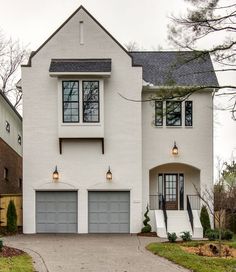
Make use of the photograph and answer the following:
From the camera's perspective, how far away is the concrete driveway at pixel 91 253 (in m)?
14.4

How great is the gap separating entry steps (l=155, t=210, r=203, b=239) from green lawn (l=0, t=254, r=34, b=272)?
9736 mm

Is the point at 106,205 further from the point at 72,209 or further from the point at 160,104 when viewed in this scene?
the point at 160,104

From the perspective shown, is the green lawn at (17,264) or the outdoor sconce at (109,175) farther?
the outdoor sconce at (109,175)

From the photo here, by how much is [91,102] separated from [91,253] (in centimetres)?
972

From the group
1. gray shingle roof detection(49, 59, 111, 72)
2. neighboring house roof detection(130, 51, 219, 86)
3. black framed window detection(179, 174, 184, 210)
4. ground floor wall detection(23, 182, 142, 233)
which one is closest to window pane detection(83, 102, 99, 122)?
gray shingle roof detection(49, 59, 111, 72)

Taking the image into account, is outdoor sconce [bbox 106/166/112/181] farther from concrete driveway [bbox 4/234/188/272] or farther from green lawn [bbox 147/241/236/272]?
green lawn [bbox 147/241/236/272]

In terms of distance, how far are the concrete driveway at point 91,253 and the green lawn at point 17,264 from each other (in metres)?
0.27

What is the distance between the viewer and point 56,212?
83.8ft

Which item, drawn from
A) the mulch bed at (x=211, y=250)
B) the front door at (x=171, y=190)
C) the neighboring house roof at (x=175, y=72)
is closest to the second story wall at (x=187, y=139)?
the neighboring house roof at (x=175, y=72)

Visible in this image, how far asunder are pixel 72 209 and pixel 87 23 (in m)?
9.39

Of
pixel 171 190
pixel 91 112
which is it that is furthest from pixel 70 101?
pixel 171 190

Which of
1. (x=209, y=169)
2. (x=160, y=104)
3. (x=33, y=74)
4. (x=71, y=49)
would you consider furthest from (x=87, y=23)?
(x=209, y=169)

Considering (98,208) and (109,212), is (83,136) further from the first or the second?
(109,212)

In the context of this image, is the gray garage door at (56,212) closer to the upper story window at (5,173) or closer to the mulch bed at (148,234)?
the mulch bed at (148,234)
